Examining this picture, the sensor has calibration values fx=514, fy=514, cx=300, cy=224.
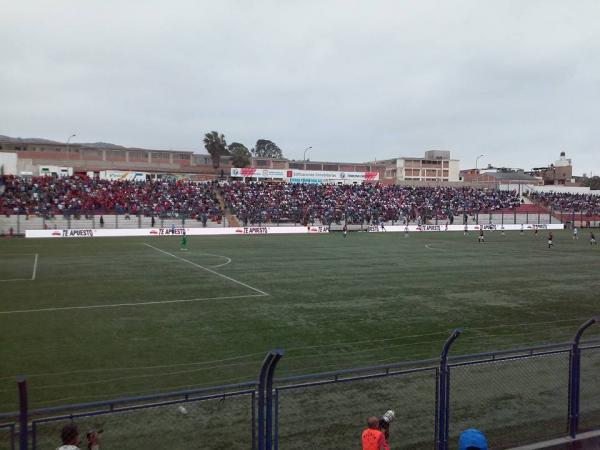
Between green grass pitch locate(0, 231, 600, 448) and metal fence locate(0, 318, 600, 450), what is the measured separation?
2.18 m

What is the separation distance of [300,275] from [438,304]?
29.6ft

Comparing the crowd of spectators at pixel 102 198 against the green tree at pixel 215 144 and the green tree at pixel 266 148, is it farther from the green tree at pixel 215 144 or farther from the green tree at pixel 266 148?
the green tree at pixel 266 148

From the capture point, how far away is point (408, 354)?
498 inches

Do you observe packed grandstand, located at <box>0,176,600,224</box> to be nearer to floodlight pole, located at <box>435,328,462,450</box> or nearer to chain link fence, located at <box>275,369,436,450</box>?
chain link fence, located at <box>275,369,436,450</box>

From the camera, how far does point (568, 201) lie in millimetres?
86875

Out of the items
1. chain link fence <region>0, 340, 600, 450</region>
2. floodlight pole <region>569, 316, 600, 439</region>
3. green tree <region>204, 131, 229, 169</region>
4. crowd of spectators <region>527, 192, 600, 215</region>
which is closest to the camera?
chain link fence <region>0, 340, 600, 450</region>

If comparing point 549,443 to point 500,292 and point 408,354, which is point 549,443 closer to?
point 408,354

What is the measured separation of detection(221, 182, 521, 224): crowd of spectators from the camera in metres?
66.2

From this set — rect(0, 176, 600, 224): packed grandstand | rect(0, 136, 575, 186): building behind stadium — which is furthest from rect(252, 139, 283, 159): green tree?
rect(0, 176, 600, 224): packed grandstand

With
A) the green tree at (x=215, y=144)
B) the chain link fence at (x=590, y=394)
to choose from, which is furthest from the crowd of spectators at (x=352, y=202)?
the chain link fence at (x=590, y=394)

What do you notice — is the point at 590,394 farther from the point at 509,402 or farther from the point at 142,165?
the point at 142,165

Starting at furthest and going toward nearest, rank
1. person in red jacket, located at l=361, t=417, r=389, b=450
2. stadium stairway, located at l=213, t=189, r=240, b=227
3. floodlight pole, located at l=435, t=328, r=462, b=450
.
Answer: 1. stadium stairway, located at l=213, t=189, r=240, b=227
2. floodlight pole, located at l=435, t=328, r=462, b=450
3. person in red jacket, located at l=361, t=417, r=389, b=450

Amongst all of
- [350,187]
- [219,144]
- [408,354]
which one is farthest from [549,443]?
[219,144]

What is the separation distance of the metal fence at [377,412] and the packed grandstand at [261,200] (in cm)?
5179
